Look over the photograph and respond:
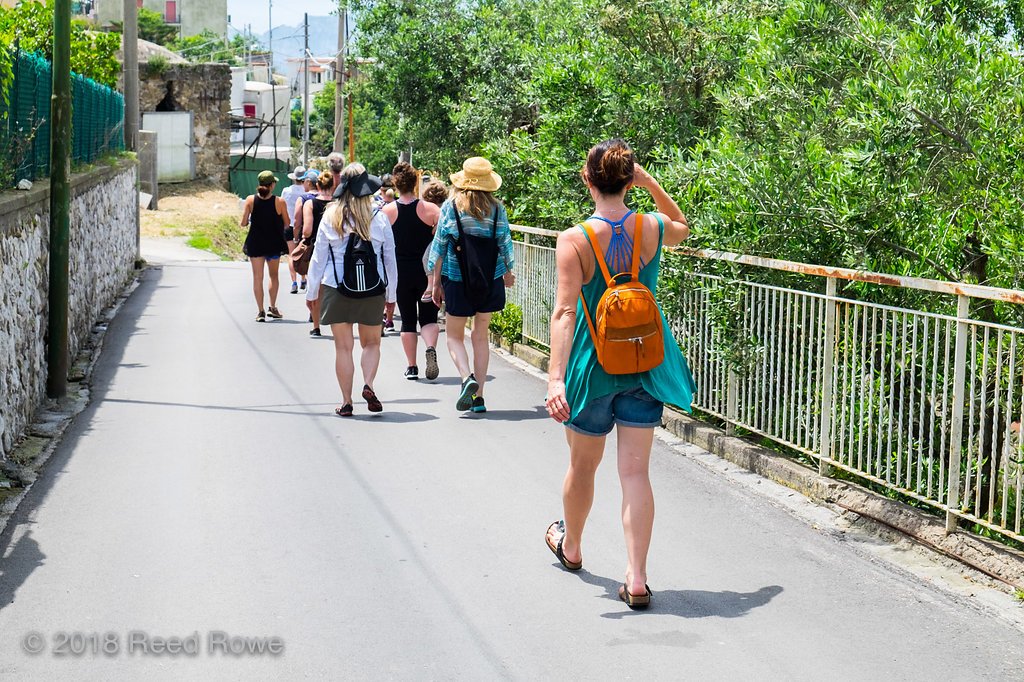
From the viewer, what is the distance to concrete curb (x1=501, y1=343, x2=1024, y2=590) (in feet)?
18.8

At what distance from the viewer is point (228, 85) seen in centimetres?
4700

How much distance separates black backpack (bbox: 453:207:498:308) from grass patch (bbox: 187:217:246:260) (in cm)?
2176

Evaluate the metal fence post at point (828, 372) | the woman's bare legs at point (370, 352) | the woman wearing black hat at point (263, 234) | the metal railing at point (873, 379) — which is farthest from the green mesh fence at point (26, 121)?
the metal fence post at point (828, 372)

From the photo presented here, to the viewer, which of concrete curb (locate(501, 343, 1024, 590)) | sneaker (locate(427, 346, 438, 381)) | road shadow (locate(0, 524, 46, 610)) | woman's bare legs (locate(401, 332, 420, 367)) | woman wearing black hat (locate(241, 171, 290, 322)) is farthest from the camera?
woman wearing black hat (locate(241, 171, 290, 322))

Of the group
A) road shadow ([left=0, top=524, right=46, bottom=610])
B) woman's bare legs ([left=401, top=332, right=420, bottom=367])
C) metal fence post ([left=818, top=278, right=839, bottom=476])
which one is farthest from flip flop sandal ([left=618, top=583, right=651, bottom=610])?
woman's bare legs ([left=401, top=332, right=420, bottom=367])

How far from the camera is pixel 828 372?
7203 millimetres

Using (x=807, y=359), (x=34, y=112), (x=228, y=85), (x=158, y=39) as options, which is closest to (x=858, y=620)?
(x=807, y=359)

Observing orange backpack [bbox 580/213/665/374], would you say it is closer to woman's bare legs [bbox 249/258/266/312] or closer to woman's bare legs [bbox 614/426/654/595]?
woman's bare legs [bbox 614/426/654/595]

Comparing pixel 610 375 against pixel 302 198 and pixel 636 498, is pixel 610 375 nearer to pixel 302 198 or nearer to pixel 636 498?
pixel 636 498

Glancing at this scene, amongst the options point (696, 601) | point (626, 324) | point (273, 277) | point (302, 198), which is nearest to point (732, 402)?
point (696, 601)

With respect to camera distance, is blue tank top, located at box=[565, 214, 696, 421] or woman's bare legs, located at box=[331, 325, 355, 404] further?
woman's bare legs, located at box=[331, 325, 355, 404]

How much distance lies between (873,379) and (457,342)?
13.3ft

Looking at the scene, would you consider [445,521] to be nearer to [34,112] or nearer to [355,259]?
[355,259]

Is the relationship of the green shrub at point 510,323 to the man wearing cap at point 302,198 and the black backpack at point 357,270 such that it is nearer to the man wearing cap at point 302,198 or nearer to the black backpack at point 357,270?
the man wearing cap at point 302,198
